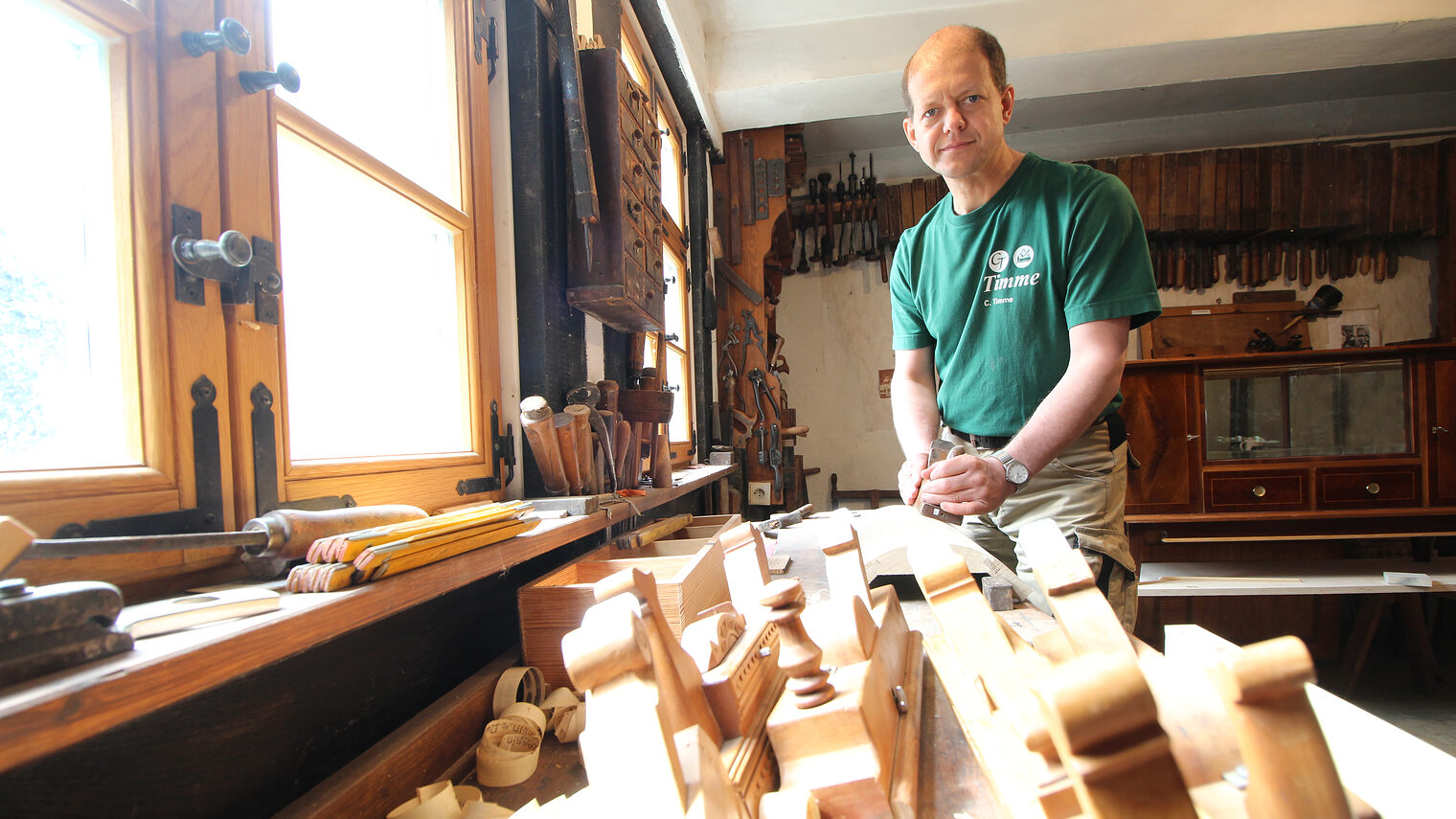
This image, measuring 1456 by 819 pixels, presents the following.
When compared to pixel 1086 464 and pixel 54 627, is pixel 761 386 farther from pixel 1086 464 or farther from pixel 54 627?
pixel 54 627

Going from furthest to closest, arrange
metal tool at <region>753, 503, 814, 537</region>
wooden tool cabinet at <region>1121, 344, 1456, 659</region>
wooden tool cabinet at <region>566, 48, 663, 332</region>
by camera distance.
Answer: wooden tool cabinet at <region>1121, 344, 1456, 659</region> < metal tool at <region>753, 503, 814, 537</region> < wooden tool cabinet at <region>566, 48, 663, 332</region>

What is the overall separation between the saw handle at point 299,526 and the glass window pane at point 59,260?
164 mm

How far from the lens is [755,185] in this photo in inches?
210

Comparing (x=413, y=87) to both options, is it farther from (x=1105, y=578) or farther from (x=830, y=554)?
(x=1105, y=578)

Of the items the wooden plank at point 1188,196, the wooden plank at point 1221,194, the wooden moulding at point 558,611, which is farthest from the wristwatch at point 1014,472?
the wooden plank at point 1221,194

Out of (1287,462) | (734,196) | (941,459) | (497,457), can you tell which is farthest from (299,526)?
(734,196)

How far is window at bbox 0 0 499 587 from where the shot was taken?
755 mm

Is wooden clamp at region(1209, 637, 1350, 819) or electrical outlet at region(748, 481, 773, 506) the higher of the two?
wooden clamp at region(1209, 637, 1350, 819)

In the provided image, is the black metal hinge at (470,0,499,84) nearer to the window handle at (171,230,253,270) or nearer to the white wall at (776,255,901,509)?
the window handle at (171,230,253,270)

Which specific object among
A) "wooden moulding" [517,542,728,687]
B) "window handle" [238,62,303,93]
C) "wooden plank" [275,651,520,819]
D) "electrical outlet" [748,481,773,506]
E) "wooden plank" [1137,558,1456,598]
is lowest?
"wooden plank" [1137,558,1456,598]

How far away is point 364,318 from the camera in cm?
134

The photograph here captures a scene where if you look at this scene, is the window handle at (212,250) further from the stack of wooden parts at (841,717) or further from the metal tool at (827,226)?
the metal tool at (827,226)

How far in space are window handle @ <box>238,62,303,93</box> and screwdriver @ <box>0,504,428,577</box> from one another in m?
0.63

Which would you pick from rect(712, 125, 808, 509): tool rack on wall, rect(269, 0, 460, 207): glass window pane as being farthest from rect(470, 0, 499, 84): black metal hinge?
rect(712, 125, 808, 509): tool rack on wall
